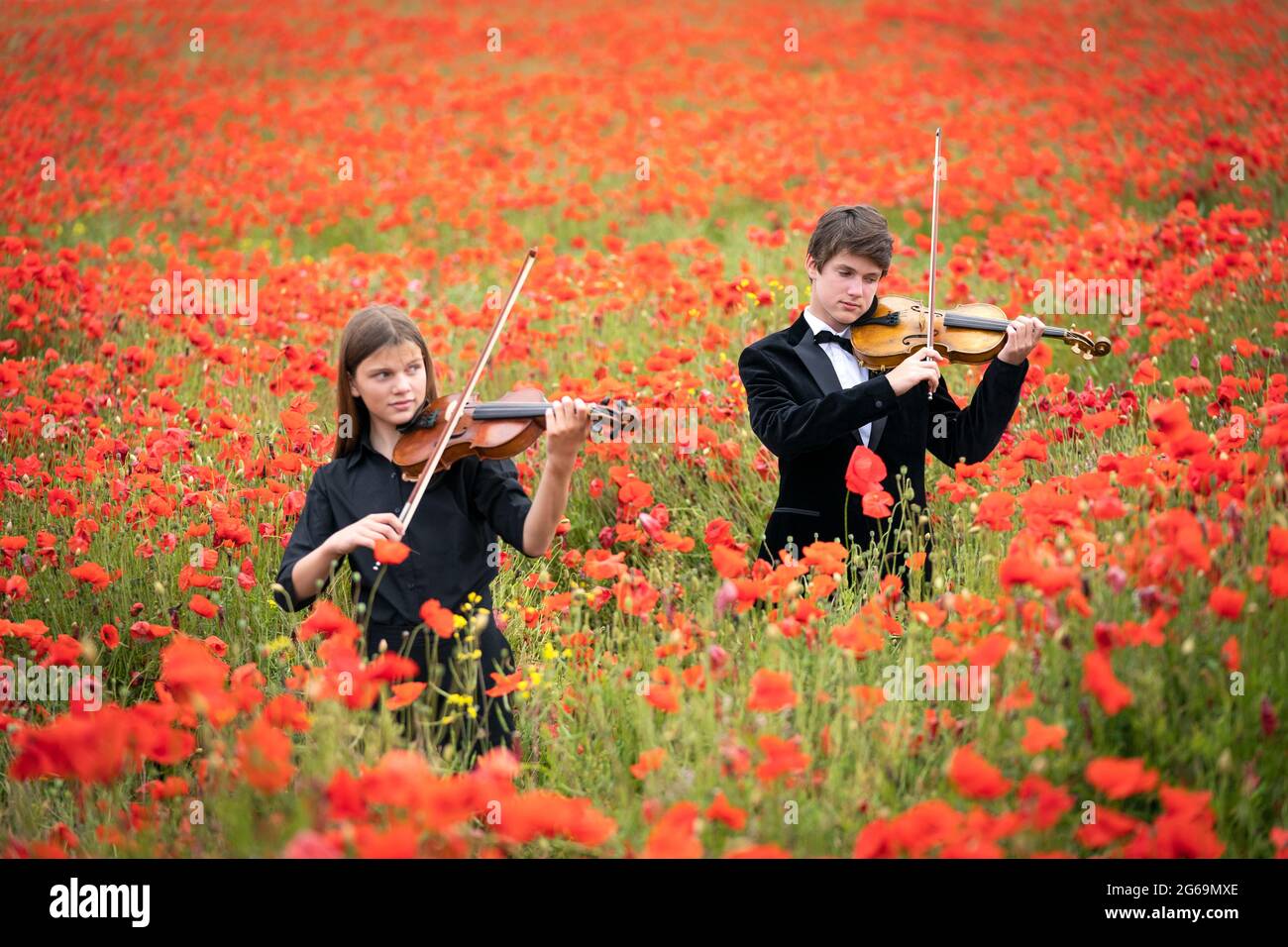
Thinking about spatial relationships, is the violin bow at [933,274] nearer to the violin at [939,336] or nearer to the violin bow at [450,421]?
the violin at [939,336]

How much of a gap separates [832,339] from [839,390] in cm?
23

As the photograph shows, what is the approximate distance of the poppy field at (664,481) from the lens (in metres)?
2.22

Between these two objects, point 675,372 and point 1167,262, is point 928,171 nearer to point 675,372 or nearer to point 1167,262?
point 1167,262

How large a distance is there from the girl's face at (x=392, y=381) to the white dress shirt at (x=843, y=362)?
45.4 inches

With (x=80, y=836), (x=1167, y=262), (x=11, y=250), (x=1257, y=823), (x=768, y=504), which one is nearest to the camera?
(x=1257, y=823)

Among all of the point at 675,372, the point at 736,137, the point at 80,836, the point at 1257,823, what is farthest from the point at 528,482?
the point at 736,137

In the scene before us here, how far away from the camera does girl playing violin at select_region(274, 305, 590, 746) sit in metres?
2.93

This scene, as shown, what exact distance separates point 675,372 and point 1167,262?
232 centimetres

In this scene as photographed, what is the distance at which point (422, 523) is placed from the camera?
303cm

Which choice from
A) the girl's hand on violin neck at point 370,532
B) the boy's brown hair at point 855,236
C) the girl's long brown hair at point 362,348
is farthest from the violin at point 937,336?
the girl's hand on violin neck at point 370,532

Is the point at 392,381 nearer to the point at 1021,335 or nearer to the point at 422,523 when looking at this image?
the point at 422,523

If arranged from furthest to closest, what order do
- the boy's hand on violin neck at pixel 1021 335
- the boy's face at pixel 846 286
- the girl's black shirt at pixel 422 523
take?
the boy's face at pixel 846 286
the boy's hand on violin neck at pixel 1021 335
the girl's black shirt at pixel 422 523

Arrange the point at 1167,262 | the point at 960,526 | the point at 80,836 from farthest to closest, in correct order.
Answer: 1. the point at 1167,262
2. the point at 960,526
3. the point at 80,836

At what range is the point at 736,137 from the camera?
33.8ft
